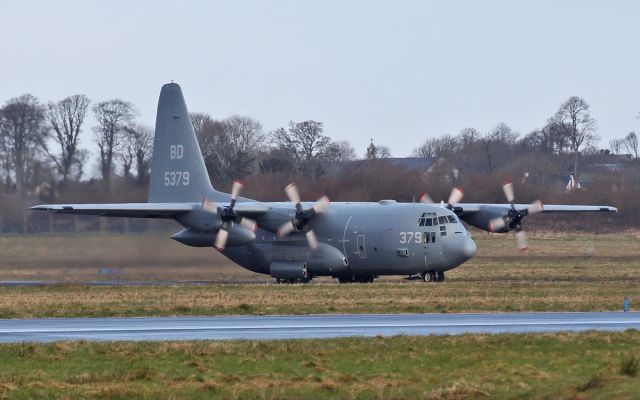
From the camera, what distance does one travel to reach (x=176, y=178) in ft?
164

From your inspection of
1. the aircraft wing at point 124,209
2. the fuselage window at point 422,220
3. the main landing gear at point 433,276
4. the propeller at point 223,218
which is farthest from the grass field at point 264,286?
the aircraft wing at point 124,209

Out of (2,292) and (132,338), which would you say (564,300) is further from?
(2,292)

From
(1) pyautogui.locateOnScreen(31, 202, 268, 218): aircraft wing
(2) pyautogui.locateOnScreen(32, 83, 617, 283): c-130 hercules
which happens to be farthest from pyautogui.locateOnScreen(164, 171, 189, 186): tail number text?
(1) pyautogui.locateOnScreen(31, 202, 268, 218): aircraft wing

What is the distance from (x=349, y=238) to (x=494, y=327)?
20.2 metres

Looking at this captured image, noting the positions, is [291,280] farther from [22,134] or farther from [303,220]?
[22,134]

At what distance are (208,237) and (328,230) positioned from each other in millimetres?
4512

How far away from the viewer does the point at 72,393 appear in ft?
57.5

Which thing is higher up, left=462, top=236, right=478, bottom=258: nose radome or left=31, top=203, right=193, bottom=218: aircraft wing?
left=31, top=203, right=193, bottom=218: aircraft wing

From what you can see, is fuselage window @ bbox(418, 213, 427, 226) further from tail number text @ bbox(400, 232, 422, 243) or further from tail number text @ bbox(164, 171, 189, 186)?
tail number text @ bbox(164, 171, 189, 186)

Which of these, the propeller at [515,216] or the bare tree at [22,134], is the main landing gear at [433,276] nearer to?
the propeller at [515,216]

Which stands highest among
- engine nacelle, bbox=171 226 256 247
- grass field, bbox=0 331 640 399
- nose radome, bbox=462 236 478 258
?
engine nacelle, bbox=171 226 256 247

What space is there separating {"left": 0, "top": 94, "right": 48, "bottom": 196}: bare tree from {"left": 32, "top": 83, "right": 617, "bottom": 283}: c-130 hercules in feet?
52.9

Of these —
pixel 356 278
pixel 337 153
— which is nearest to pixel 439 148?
pixel 337 153

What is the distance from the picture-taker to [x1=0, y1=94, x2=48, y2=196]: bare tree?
2462 inches
